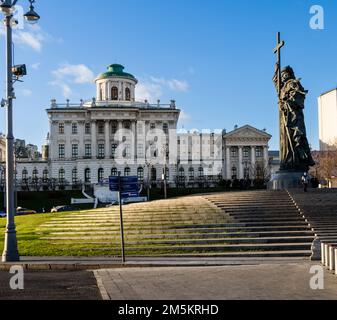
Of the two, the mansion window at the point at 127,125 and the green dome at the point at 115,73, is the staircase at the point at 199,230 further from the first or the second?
the green dome at the point at 115,73

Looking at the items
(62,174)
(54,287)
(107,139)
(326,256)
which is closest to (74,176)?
(62,174)

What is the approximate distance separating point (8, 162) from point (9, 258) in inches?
143

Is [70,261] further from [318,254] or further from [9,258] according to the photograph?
[318,254]

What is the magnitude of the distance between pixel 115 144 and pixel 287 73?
3101 inches

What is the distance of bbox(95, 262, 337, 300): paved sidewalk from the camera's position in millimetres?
10578

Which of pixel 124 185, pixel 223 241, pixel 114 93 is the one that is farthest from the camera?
pixel 114 93

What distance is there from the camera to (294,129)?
3322 centimetres

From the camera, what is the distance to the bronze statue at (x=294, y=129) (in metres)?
33.0

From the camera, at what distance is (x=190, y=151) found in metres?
112

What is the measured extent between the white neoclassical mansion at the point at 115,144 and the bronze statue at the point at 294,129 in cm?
7313

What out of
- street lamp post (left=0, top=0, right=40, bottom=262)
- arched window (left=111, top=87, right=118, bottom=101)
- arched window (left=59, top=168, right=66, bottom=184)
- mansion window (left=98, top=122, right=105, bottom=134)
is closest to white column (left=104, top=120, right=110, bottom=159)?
mansion window (left=98, top=122, right=105, bottom=134)

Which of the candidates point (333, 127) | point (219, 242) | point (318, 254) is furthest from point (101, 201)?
point (333, 127)

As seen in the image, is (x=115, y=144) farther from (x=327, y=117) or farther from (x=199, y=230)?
(x=199, y=230)

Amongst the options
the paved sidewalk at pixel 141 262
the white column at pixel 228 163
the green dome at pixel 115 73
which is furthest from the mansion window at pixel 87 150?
the paved sidewalk at pixel 141 262
